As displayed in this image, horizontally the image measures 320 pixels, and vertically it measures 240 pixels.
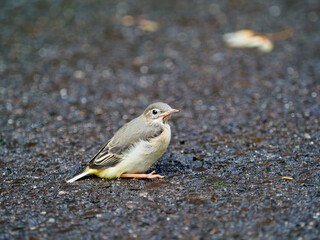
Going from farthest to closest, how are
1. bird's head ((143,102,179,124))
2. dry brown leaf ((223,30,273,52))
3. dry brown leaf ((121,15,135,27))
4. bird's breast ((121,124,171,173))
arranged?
dry brown leaf ((121,15,135,27)) → dry brown leaf ((223,30,273,52)) → bird's head ((143,102,179,124)) → bird's breast ((121,124,171,173))

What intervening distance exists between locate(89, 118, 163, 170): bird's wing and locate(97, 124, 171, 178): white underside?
0.06 m

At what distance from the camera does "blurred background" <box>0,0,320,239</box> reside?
464 cm

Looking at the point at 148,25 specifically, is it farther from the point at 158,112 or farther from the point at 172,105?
the point at 158,112

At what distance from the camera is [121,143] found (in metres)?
5.53

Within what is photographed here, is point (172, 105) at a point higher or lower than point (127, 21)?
lower

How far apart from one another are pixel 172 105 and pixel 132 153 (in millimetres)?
2999

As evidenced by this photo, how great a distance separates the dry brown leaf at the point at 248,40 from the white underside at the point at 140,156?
5455 mm

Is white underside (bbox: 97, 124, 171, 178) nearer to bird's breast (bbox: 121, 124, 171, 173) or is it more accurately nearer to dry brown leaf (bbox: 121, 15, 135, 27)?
bird's breast (bbox: 121, 124, 171, 173)

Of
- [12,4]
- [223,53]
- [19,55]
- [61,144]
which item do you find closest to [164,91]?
[223,53]

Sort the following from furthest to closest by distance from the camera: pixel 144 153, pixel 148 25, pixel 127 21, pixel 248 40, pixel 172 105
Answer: pixel 127 21
pixel 148 25
pixel 248 40
pixel 172 105
pixel 144 153

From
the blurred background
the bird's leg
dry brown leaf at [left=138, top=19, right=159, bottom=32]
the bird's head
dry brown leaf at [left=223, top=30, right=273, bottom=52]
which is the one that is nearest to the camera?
the blurred background

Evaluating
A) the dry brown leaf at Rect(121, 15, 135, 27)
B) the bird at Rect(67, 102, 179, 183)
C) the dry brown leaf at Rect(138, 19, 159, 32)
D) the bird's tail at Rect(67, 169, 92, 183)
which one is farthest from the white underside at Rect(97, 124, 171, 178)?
the dry brown leaf at Rect(121, 15, 135, 27)

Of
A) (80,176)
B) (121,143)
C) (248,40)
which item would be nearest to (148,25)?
(248,40)

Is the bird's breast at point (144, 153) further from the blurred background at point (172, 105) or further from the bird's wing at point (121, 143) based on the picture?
the blurred background at point (172, 105)
